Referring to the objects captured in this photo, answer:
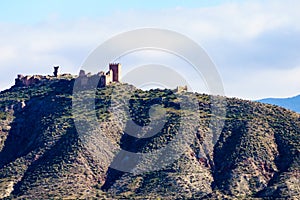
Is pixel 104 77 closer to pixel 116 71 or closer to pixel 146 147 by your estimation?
pixel 116 71

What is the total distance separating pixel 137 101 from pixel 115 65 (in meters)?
11.7

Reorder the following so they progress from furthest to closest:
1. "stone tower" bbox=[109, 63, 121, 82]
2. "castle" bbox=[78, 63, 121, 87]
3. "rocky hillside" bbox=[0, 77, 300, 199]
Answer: "stone tower" bbox=[109, 63, 121, 82] → "castle" bbox=[78, 63, 121, 87] → "rocky hillside" bbox=[0, 77, 300, 199]

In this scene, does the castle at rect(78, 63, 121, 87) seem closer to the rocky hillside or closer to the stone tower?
the stone tower

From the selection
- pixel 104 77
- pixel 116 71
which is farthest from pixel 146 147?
pixel 116 71

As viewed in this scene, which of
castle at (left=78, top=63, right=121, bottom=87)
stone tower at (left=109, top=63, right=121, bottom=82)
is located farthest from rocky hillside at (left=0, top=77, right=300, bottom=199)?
stone tower at (left=109, top=63, right=121, bottom=82)

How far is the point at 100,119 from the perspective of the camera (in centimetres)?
17950

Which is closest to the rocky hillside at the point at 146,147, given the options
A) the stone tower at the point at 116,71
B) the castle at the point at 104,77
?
the castle at the point at 104,77

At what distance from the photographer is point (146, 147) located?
168m

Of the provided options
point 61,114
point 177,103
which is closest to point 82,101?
point 61,114

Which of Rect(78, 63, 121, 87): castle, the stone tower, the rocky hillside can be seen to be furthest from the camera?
the stone tower

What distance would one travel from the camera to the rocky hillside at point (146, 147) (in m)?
157

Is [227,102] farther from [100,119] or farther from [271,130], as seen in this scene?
[100,119]

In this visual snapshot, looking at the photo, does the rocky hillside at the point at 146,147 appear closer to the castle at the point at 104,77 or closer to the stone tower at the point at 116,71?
the castle at the point at 104,77

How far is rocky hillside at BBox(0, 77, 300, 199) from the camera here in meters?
157
